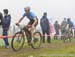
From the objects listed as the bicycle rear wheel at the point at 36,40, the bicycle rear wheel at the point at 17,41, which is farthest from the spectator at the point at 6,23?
the bicycle rear wheel at the point at 17,41

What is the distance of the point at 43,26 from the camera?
76.3 ft

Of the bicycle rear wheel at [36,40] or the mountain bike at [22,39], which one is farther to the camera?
the bicycle rear wheel at [36,40]

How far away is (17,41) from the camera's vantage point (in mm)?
15367

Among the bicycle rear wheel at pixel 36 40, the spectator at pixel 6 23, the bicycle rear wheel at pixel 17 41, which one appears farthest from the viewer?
the spectator at pixel 6 23

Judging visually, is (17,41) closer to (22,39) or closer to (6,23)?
(22,39)

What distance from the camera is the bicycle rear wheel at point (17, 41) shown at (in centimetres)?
1495

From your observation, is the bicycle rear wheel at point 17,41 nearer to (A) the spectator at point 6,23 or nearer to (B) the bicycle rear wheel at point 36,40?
(B) the bicycle rear wheel at point 36,40

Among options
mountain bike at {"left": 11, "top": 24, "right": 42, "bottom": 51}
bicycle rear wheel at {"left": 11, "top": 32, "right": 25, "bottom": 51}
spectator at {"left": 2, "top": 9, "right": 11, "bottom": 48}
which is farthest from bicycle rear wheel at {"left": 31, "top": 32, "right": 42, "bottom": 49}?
spectator at {"left": 2, "top": 9, "right": 11, "bottom": 48}

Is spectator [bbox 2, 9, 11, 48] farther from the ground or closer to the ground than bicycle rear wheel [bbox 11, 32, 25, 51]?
farther from the ground

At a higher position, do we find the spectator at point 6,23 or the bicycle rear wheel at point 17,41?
the spectator at point 6,23

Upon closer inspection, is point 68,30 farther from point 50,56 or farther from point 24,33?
point 50,56

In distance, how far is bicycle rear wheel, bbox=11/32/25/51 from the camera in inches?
588

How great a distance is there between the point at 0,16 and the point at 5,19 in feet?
1.01

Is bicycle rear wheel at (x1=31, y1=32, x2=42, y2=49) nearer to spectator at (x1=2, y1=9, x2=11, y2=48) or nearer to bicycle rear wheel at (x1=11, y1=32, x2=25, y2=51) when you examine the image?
bicycle rear wheel at (x1=11, y1=32, x2=25, y2=51)
